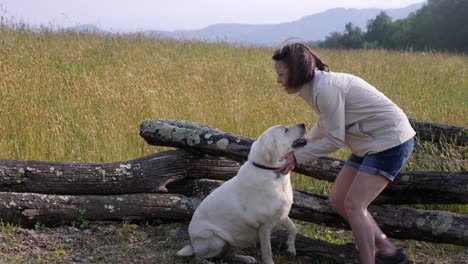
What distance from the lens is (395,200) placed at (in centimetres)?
459

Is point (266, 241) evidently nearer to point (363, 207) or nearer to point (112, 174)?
point (363, 207)

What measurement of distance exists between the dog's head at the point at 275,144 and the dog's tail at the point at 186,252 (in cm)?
88

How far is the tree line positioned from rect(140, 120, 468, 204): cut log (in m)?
19.8

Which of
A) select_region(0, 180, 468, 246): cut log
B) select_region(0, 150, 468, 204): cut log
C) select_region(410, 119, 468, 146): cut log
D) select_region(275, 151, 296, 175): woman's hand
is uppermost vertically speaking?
select_region(275, 151, 296, 175): woman's hand

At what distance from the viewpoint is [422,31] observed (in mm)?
26859

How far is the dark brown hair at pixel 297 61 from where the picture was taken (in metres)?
3.77

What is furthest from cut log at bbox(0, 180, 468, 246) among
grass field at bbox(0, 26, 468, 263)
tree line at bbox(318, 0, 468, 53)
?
tree line at bbox(318, 0, 468, 53)

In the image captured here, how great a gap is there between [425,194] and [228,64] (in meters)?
8.08

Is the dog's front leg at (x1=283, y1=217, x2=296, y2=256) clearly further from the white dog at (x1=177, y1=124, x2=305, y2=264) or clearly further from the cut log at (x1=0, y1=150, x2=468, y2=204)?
the cut log at (x1=0, y1=150, x2=468, y2=204)

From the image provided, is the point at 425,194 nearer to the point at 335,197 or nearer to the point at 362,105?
the point at 335,197

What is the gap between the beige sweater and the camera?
3732 mm

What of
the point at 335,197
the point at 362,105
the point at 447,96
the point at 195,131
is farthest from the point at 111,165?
the point at 447,96

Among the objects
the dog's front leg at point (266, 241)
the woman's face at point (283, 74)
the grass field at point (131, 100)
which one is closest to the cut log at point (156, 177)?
the grass field at point (131, 100)

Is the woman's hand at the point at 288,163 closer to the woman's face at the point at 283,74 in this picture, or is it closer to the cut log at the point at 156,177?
the woman's face at the point at 283,74
